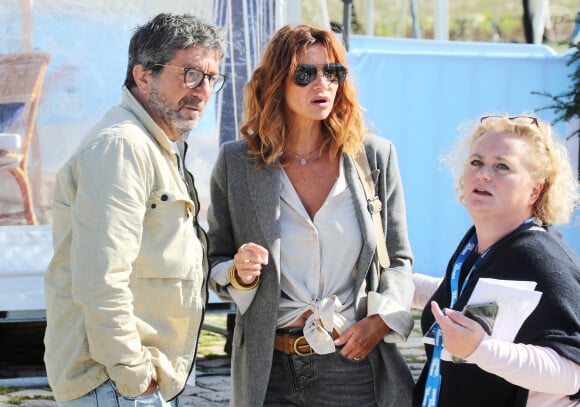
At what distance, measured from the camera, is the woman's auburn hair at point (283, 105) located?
3.15 meters

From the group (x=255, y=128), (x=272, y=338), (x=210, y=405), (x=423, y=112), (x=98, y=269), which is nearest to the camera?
(x=98, y=269)

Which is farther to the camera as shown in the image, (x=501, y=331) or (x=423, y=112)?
(x=423, y=112)

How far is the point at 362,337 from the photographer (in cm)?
299

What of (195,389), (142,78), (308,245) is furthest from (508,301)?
(195,389)

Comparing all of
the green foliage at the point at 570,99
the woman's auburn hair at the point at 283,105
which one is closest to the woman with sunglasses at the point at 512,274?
the woman's auburn hair at the point at 283,105

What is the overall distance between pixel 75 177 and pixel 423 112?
19.4ft

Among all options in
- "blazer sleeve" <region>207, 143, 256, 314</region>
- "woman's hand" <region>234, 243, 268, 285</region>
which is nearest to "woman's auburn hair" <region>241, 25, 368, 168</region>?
"blazer sleeve" <region>207, 143, 256, 314</region>

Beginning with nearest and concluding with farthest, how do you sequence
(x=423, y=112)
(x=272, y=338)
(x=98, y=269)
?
1. (x=98, y=269)
2. (x=272, y=338)
3. (x=423, y=112)

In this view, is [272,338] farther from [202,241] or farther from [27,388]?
[27,388]

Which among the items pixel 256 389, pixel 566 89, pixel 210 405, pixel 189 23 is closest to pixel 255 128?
pixel 189 23

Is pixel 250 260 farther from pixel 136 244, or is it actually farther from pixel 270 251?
pixel 136 244

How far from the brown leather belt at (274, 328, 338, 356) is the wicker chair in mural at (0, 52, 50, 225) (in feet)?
9.60

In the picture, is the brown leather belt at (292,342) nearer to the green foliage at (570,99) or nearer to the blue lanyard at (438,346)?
the blue lanyard at (438,346)

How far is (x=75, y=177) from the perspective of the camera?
8.07 feet
